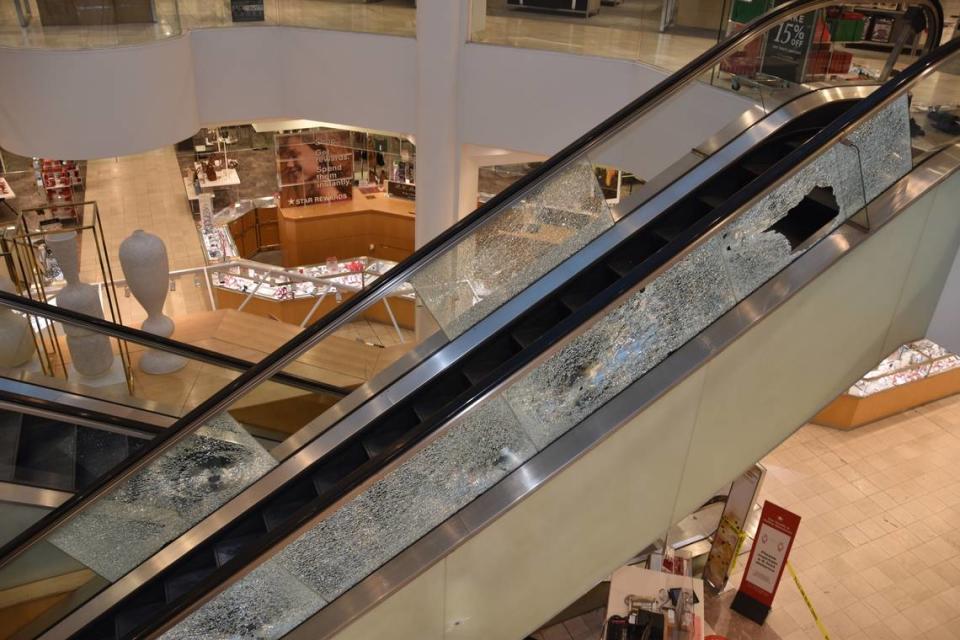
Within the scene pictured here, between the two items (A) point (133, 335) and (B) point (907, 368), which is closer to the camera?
(A) point (133, 335)

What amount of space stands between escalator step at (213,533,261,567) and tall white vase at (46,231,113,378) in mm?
1978

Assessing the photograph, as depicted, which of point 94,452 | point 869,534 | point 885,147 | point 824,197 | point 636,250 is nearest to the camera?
point 885,147

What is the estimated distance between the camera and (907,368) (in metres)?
9.76

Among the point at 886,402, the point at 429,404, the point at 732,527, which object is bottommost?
the point at 886,402

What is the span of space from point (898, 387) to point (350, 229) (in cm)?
767

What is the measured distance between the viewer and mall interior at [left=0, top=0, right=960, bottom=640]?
3.13 meters

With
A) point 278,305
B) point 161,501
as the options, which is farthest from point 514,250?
point 278,305

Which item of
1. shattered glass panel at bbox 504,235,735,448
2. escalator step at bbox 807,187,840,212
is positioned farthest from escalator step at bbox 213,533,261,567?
escalator step at bbox 807,187,840,212

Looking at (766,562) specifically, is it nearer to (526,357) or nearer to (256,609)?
(526,357)

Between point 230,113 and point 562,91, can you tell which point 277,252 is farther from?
point 562,91

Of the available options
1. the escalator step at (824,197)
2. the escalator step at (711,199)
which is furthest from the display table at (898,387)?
the escalator step at (824,197)

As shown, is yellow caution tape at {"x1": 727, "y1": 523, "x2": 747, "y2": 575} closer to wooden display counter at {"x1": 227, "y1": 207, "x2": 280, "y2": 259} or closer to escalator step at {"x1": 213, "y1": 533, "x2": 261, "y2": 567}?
escalator step at {"x1": 213, "y1": 533, "x2": 261, "y2": 567}

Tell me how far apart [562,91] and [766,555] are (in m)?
4.49

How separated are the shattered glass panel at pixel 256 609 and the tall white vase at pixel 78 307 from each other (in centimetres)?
287
